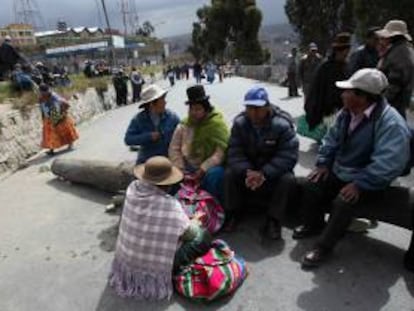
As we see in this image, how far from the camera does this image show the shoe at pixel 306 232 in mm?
4625

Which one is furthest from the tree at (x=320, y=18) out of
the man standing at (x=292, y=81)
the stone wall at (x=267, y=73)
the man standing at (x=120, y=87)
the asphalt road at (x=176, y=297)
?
the asphalt road at (x=176, y=297)

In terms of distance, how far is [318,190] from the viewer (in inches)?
172

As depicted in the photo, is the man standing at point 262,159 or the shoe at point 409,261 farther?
the man standing at point 262,159

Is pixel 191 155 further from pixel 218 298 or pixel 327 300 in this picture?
pixel 327 300

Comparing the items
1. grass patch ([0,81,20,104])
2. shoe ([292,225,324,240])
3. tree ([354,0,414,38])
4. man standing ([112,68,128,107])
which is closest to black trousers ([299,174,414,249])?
shoe ([292,225,324,240])

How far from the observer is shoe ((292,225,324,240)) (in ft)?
15.2

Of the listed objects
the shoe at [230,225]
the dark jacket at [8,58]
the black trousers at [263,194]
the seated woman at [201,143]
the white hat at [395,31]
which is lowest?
the shoe at [230,225]

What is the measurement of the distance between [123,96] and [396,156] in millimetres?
20272

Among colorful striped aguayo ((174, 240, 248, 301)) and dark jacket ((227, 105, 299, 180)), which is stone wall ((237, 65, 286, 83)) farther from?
colorful striped aguayo ((174, 240, 248, 301))

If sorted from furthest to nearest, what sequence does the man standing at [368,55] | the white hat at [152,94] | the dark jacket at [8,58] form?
the dark jacket at [8,58]
the man standing at [368,55]
the white hat at [152,94]

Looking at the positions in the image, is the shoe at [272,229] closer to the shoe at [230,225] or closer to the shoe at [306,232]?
the shoe at [306,232]

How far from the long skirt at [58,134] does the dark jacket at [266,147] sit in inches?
271

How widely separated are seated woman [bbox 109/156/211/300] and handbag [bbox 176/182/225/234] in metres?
0.78

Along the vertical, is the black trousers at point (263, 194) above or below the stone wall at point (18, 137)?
above
